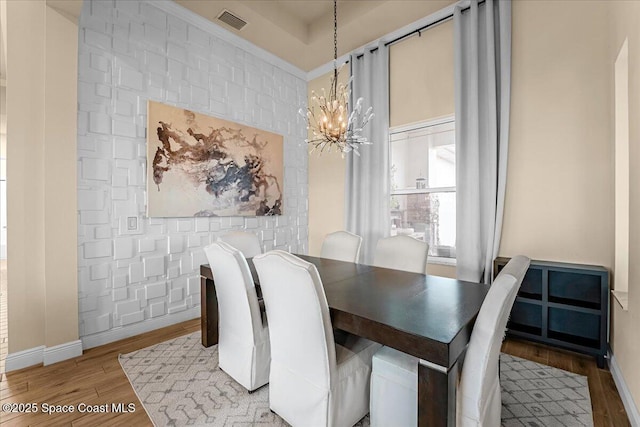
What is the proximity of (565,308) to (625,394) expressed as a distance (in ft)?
2.12

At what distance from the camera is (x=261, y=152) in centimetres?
385

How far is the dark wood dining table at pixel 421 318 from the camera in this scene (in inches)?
43.2

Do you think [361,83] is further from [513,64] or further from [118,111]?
[118,111]

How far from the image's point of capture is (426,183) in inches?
136

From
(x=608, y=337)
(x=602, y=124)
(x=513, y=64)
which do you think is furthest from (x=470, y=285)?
(x=513, y=64)

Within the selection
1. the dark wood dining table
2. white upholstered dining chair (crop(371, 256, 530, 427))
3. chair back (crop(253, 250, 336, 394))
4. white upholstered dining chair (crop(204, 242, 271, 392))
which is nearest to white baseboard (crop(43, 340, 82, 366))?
white upholstered dining chair (crop(204, 242, 271, 392))

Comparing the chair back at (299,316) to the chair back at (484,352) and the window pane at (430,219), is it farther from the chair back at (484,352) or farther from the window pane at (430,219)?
the window pane at (430,219)

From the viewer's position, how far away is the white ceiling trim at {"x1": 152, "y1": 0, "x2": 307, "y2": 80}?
301 cm

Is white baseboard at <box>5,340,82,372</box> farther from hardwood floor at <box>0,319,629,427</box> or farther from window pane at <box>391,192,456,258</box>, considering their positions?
window pane at <box>391,192,456,258</box>

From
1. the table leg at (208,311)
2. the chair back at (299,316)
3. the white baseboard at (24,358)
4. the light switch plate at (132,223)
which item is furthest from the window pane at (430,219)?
the white baseboard at (24,358)

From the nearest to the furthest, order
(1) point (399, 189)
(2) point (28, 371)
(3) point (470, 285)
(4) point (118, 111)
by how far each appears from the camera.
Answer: (3) point (470, 285)
(2) point (28, 371)
(4) point (118, 111)
(1) point (399, 189)

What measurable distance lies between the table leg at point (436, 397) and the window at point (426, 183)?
2.38 m

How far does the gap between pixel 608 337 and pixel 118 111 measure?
451cm

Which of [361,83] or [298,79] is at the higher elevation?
[298,79]
